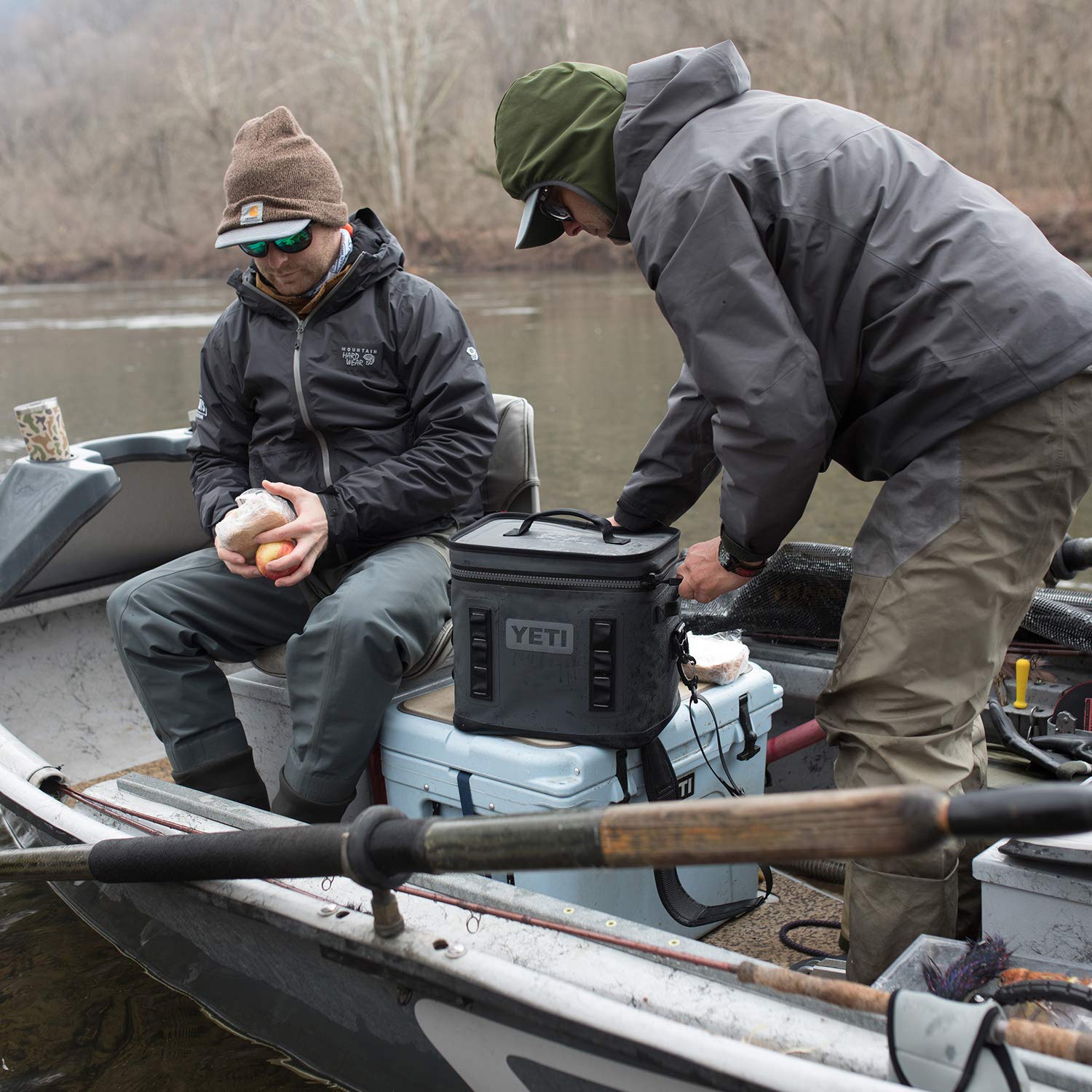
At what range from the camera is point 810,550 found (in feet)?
9.87

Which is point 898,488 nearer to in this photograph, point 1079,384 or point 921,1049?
point 1079,384

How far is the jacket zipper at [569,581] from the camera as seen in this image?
2111 mm

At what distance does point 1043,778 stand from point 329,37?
44.0 m

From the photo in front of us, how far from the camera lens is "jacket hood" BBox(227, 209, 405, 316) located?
2.75m

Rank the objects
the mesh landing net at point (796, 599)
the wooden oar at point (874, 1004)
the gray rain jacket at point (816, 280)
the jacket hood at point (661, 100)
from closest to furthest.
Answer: the wooden oar at point (874, 1004) → the gray rain jacket at point (816, 280) → the jacket hood at point (661, 100) → the mesh landing net at point (796, 599)

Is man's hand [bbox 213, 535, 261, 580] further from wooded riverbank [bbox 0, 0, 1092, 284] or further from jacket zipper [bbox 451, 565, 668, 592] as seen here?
wooded riverbank [bbox 0, 0, 1092, 284]

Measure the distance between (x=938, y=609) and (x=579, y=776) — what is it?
678 mm

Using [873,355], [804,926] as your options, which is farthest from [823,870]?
[873,355]

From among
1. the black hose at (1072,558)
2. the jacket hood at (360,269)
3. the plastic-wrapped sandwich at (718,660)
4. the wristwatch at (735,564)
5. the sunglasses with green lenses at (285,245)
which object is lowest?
the plastic-wrapped sandwich at (718,660)

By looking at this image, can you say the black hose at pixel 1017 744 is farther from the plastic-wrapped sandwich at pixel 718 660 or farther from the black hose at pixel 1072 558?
the plastic-wrapped sandwich at pixel 718 660

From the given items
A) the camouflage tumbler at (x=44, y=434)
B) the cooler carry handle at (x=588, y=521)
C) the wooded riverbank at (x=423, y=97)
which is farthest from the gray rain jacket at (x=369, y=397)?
the wooded riverbank at (x=423, y=97)

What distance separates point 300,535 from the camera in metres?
2.57

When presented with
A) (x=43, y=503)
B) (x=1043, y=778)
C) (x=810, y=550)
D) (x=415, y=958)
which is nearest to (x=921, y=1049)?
(x=415, y=958)

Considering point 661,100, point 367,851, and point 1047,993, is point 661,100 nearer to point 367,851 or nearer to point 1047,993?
point 367,851
